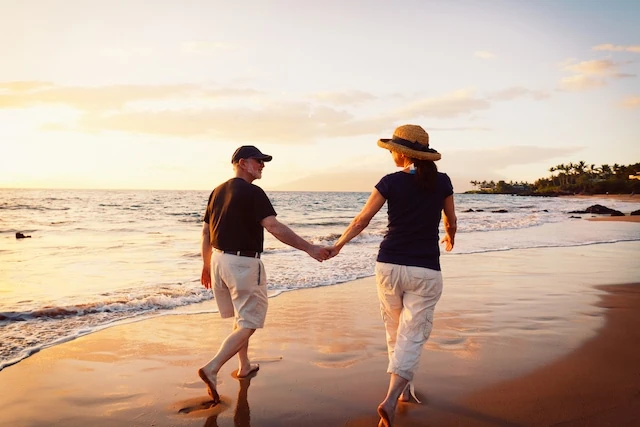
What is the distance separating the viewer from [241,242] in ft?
13.9

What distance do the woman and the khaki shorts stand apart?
1029mm

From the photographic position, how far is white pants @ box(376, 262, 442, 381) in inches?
149

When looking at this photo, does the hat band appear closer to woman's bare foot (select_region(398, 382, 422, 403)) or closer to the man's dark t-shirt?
the man's dark t-shirt

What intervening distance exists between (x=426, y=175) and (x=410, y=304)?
0.97 metres

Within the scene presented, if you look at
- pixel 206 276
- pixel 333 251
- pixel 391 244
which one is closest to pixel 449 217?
pixel 391 244

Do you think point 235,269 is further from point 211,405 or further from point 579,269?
point 579,269

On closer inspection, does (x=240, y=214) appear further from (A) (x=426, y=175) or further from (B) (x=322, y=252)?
(A) (x=426, y=175)

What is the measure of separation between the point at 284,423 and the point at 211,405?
68 centimetres

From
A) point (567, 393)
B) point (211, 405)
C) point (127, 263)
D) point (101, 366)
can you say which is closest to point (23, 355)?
point (101, 366)

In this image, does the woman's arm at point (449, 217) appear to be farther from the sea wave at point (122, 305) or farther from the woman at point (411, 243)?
the sea wave at point (122, 305)

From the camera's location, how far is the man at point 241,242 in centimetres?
421

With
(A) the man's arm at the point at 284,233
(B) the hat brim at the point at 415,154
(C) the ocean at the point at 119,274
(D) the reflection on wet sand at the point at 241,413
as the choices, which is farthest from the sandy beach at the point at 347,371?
(B) the hat brim at the point at 415,154

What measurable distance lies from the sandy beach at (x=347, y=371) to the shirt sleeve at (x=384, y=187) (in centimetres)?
166

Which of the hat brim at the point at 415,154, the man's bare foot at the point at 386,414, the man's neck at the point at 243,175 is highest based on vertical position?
the hat brim at the point at 415,154
